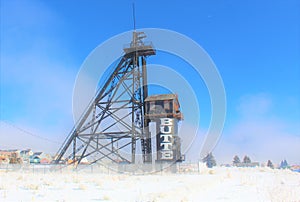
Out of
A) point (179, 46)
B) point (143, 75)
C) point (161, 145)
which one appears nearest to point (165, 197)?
point (161, 145)

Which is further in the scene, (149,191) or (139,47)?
(139,47)

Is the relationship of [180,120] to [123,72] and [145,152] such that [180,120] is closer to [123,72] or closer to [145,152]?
[145,152]

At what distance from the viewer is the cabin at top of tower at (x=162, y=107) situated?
3212 cm

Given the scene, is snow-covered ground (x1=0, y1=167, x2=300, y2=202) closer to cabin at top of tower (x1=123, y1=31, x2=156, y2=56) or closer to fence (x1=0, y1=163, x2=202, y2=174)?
fence (x1=0, y1=163, x2=202, y2=174)

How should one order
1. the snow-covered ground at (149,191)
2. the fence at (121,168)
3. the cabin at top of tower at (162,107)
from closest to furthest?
the snow-covered ground at (149,191) → the fence at (121,168) → the cabin at top of tower at (162,107)

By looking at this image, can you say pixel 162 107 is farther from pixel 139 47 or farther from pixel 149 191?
pixel 149 191

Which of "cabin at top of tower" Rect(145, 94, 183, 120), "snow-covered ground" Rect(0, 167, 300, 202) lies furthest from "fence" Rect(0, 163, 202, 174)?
"snow-covered ground" Rect(0, 167, 300, 202)

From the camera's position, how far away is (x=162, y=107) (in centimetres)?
3253

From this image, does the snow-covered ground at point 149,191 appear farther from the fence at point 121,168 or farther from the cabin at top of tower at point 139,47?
the cabin at top of tower at point 139,47

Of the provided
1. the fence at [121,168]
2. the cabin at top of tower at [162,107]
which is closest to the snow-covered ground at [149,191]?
the fence at [121,168]

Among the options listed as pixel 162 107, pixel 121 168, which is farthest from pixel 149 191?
pixel 162 107

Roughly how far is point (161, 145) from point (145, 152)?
303 cm

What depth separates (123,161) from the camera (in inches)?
1277

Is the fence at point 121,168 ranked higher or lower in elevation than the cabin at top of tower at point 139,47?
lower
